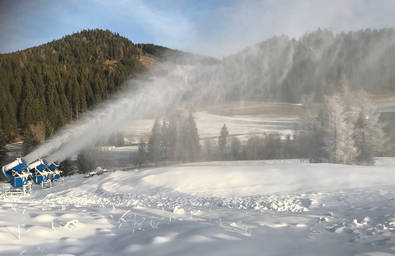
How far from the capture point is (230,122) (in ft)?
95.3

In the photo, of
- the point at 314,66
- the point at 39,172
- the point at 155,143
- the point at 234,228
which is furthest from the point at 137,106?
the point at 234,228

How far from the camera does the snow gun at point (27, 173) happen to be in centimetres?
1527

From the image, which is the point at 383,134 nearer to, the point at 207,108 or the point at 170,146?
the point at 207,108

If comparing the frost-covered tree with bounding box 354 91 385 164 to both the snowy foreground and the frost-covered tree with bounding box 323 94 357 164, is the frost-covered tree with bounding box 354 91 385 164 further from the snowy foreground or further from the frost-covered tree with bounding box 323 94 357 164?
the snowy foreground

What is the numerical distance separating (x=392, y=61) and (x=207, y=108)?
58.5 ft

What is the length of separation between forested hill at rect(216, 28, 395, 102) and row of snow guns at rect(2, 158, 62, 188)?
16407 mm

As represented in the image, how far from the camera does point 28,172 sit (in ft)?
54.0

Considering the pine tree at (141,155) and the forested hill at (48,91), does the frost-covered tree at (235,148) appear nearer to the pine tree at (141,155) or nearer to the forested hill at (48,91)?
the pine tree at (141,155)

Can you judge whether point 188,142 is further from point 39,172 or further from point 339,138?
point 39,172

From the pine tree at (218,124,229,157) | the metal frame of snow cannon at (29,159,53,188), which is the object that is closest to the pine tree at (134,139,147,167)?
the pine tree at (218,124,229,157)

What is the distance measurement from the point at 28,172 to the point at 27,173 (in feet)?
1.52

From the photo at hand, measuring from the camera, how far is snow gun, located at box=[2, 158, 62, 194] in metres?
15.3

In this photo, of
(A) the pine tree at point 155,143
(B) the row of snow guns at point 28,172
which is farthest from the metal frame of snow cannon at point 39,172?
(A) the pine tree at point 155,143

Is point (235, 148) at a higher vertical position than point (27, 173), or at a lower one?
higher
